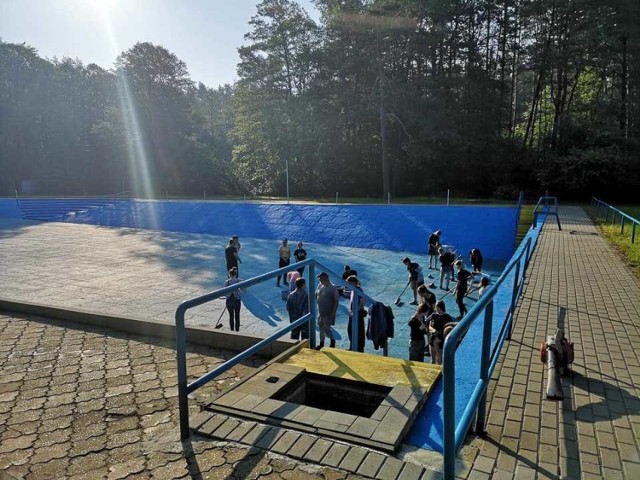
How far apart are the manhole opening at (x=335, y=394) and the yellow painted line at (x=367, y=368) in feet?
0.19

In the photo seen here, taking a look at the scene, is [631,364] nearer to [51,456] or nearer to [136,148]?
[51,456]

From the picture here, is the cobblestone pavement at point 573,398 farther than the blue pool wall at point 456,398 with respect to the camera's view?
No

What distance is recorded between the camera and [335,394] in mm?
4152

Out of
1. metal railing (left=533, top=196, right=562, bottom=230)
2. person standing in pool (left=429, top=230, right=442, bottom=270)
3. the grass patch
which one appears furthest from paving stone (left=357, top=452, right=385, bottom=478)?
metal railing (left=533, top=196, right=562, bottom=230)

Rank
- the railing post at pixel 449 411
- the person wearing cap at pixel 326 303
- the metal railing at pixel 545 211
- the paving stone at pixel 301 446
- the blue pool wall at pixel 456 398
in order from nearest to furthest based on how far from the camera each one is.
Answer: the railing post at pixel 449 411 < the paving stone at pixel 301 446 < the blue pool wall at pixel 456 398 < the person wearing cap at pixel 326 303 < the metal railing at pixel 545 211

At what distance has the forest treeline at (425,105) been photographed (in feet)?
110

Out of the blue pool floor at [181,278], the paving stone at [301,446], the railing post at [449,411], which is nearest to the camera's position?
the railing post at [449,411]

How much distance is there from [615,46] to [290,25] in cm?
2491

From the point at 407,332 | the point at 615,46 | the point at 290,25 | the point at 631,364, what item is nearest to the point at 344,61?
the point at 290,25

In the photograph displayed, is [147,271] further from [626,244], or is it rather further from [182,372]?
[626,244]

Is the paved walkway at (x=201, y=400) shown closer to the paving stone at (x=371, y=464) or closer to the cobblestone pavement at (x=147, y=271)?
the paving stone at (x=371, y=464)

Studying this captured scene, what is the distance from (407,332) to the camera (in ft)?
32.0

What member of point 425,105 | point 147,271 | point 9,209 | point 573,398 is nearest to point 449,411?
point 573,398

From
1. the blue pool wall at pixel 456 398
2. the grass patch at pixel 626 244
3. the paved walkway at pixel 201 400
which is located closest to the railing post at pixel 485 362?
the paved walkway at pixel 201 400
